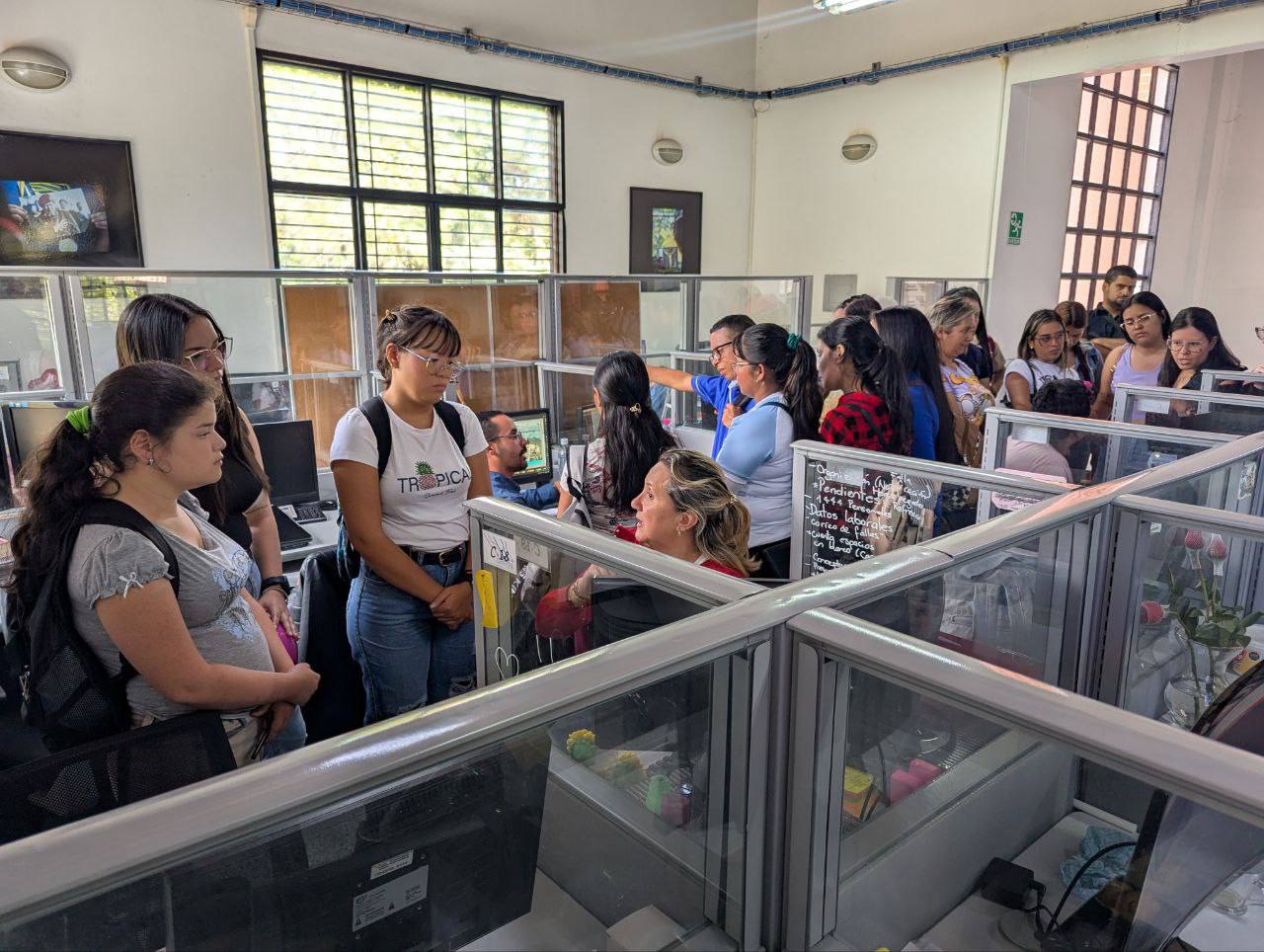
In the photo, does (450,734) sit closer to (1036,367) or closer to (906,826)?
(906,826)

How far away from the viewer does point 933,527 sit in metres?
1.78

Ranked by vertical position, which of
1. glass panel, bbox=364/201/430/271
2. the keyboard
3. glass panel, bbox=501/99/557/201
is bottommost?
the keyboard

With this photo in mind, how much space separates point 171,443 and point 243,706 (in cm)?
41

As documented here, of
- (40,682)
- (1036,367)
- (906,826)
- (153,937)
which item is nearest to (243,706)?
(40,682)

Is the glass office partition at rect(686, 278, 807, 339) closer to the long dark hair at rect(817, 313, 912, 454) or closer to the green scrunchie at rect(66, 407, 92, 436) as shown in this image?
the long dark hair at rect(817, 313, 912, 454)

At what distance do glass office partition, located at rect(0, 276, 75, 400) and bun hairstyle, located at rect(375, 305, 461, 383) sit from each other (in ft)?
5.42

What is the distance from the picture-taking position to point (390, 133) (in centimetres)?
618

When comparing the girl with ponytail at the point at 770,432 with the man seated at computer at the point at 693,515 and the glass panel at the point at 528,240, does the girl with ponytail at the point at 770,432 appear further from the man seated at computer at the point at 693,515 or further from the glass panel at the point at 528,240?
the glass panel at the point at 528,240

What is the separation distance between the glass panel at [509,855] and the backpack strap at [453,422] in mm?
1134

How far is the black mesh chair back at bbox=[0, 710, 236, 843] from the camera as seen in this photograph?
41.5 inches

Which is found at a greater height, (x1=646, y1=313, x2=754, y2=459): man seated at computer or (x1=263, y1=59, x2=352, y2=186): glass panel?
(x1=263, y1=59, x2=352, y2=186): glass panel

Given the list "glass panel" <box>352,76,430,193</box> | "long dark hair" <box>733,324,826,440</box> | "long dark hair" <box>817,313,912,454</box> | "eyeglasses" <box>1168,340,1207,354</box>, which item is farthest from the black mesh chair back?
"glass panel" <box>352,76,430,193</box>

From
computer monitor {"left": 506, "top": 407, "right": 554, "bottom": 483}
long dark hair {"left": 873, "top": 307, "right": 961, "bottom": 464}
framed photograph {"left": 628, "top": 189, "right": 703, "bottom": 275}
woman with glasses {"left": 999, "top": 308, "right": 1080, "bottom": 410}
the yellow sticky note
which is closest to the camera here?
the yellow sticky note

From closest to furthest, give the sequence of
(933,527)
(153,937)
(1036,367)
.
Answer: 1. (153,937)
2. (933,527)
3. (1036,367)
